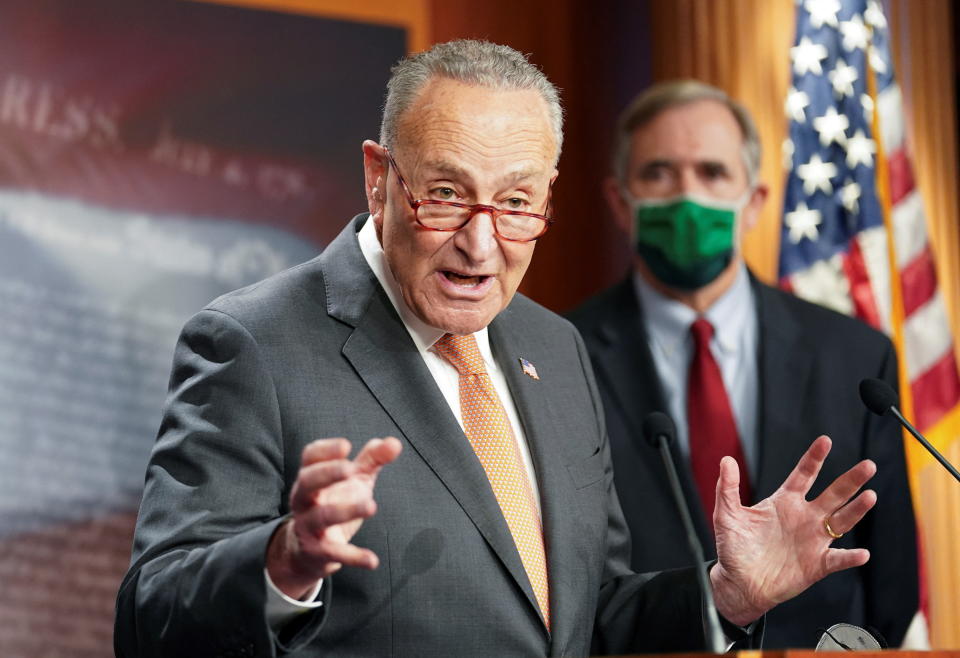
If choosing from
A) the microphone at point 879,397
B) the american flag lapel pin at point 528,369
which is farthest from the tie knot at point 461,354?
the microphone at point 879,397

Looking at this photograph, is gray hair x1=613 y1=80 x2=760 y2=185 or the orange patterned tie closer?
the orange patterned tie

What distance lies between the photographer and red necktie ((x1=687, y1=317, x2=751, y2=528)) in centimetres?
337

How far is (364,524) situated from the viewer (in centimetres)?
189

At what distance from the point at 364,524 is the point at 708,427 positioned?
1.72m

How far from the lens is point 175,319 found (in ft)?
13.8

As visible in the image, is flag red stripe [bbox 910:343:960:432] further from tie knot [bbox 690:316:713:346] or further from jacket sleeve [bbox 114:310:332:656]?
jacket sleeve [bbox 114:310:332:656]

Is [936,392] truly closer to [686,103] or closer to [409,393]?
[686,103]

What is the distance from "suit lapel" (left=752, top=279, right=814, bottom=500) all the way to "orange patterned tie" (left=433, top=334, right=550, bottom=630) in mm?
1334

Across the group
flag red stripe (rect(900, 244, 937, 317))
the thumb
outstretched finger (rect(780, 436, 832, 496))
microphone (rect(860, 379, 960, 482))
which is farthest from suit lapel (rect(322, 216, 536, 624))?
flag red stripe (rect(900, 244, 937, 317))

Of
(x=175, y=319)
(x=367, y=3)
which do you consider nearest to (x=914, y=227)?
(x=367, y=3)

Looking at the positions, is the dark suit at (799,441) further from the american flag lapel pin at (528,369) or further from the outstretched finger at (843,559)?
the outstretched finger at (843,559)

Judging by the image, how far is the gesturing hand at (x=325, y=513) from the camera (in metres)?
1.53

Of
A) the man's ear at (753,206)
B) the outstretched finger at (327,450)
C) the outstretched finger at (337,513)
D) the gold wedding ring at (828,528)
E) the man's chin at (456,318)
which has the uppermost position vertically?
the man's ear at (753,206)

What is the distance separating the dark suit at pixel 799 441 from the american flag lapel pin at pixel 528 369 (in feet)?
3.48
